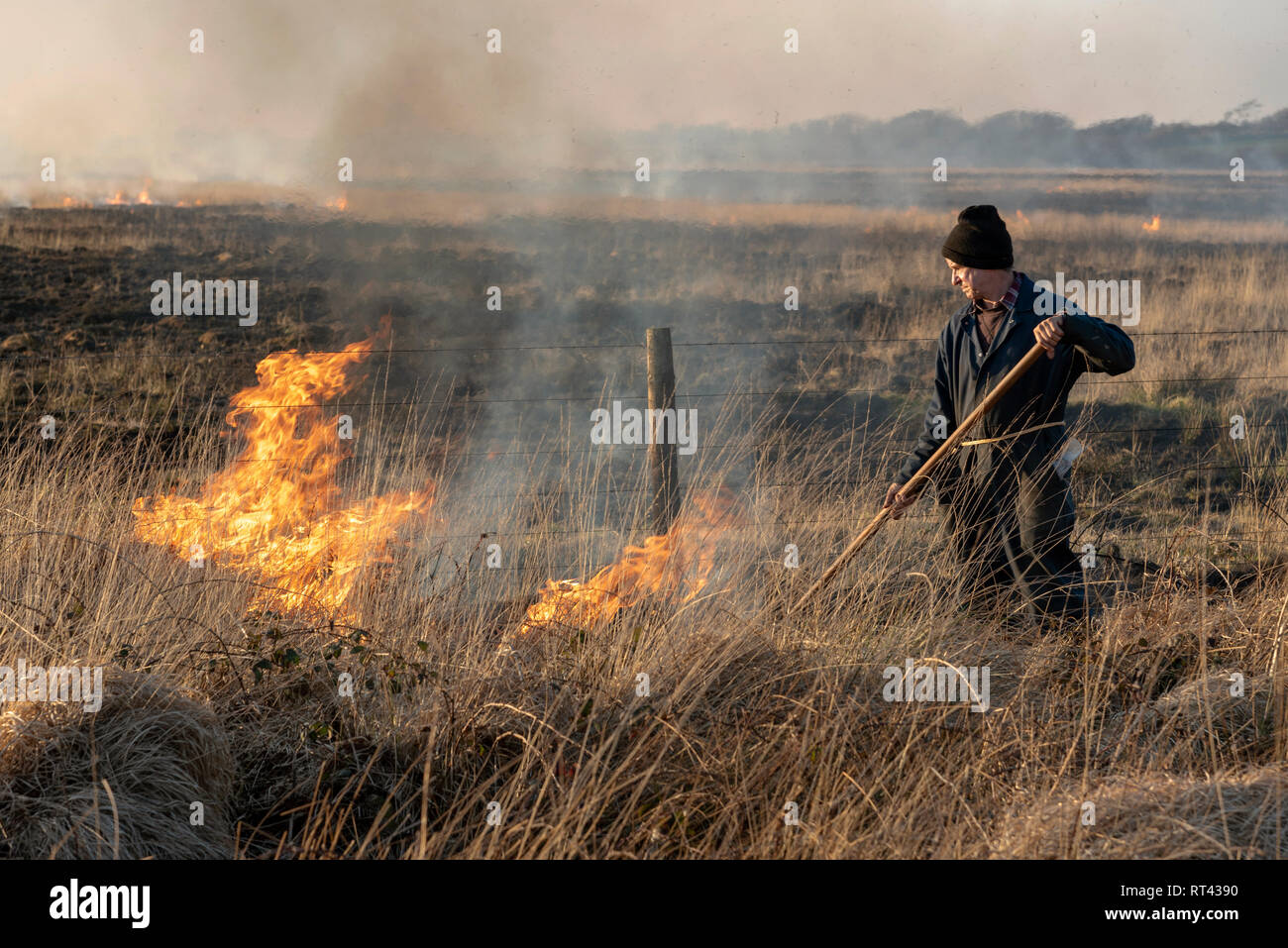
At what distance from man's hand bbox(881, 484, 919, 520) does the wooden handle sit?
0.9 inches

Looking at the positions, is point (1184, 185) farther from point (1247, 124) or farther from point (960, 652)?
point (960, 652)

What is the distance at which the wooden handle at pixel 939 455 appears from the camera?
3.88m

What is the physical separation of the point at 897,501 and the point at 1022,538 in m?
0.57

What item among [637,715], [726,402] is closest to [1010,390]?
[726,402]

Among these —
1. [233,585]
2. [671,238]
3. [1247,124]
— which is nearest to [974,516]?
[233,585]

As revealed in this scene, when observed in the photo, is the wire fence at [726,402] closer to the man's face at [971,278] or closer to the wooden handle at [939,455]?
the wooden handle at [939,455]

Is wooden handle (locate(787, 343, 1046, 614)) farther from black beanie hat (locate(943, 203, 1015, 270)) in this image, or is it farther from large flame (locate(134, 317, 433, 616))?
large flame (locate(134, 317, 433, 616))

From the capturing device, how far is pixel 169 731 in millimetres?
3002

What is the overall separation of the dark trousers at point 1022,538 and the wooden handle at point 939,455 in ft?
0.94

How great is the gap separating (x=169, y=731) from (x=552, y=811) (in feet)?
4.12

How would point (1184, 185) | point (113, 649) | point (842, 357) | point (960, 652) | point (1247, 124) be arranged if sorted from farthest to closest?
point (1247, 124)
point (1184, 185)
point (842, 357)
point (960, 652)
point (113, 649)

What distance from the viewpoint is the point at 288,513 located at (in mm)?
5195

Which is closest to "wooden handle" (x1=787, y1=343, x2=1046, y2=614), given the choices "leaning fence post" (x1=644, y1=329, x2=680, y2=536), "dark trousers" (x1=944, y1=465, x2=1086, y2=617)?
"dark trousers" (x1=944, y1=465, x2=1086, y2=617)

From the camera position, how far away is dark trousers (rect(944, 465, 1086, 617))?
13.6 feet
